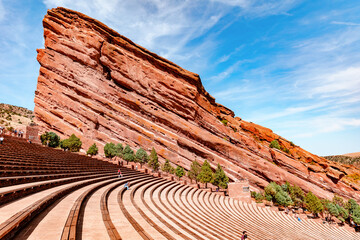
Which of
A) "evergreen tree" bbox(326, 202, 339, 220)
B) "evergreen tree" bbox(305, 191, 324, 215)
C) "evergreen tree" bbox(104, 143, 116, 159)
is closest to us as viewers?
"evergreen tree" bbox(104, 143, 116, 159)

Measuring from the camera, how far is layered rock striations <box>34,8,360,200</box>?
39.6 m

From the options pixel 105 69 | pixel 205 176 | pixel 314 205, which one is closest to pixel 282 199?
pixel 314 205

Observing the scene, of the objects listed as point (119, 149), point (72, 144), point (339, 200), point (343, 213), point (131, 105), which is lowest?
point (343, 213)

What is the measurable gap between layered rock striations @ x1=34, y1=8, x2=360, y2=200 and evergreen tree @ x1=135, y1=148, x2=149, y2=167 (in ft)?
11.5

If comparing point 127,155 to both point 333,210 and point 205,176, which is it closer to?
point 205,176

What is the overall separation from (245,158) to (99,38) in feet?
151

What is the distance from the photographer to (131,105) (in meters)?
43.6

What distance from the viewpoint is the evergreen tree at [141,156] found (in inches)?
1433

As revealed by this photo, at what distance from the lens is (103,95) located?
139 ft

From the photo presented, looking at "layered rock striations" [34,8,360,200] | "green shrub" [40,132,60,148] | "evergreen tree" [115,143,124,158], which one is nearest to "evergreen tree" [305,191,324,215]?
"layered rock striations" [34,8,360,200]

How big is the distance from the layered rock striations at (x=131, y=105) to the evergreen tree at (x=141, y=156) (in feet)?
11.5

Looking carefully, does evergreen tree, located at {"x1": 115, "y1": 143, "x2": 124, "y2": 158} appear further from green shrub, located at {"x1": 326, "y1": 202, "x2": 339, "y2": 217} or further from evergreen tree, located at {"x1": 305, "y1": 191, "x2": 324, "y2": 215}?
green shrub, located at {"x1": 326, "y1": 202, "x2": 339, "y2": 217}

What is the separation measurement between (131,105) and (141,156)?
13442mm

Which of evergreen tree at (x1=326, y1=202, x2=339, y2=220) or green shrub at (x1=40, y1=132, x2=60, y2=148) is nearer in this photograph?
green shrub at (x1=40, y1=132, x2=60, y2=148)
